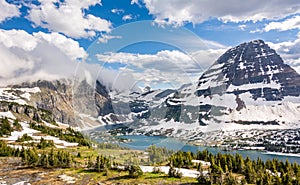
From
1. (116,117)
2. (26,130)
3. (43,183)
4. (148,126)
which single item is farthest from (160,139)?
(26,130)

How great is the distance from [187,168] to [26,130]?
12694cm

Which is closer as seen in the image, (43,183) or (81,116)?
(81,116)

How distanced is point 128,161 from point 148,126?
4.04 m

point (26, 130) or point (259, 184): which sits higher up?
point (26, 130)

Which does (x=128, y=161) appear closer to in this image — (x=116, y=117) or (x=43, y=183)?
(x=116, y=117)

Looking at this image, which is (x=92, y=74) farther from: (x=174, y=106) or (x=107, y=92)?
(x=174, y=106)

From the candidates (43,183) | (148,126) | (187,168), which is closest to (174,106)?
(148,126)

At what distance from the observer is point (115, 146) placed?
17641mm

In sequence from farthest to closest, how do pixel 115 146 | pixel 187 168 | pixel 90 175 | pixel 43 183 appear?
pixel 187 168
pixel 90 175
pixel 43 183
pixel 115 146

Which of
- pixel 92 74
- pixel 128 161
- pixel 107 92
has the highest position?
pixel 92 74

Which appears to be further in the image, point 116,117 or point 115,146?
point 115,146

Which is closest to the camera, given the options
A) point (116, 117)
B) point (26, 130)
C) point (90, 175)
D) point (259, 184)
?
point (116, 117)

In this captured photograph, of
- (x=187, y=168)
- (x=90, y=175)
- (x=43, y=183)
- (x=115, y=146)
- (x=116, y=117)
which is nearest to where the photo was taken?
(x=116, y=117)

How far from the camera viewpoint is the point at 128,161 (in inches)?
707
